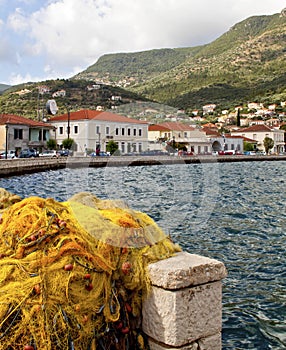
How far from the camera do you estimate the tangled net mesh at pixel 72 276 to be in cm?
291

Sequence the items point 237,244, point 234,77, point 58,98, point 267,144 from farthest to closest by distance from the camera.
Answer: point 234,77 → point 58,98 → point 267,144 → point 237,244

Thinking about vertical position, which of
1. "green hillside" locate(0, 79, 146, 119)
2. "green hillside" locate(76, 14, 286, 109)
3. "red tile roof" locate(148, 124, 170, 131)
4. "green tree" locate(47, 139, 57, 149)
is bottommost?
"red tile roof" locate(148, 124, 170, 131)

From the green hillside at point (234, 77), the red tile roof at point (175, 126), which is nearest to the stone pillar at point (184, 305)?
the red tile roof at point (175, 126)

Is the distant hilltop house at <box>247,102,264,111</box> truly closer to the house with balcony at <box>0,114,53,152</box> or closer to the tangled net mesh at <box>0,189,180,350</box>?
the house with balcony at <box>0,114,53,152</box>

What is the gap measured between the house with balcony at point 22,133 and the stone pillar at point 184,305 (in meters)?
49.8

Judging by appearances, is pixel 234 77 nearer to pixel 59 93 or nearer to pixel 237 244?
pixel 59 93

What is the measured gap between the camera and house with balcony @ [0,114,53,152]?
52.4 meters

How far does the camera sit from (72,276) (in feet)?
10.1

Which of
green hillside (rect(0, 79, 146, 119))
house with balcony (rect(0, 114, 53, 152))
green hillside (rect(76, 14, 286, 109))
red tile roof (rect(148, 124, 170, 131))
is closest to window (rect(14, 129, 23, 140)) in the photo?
house with balcony (rect(0, 114, 53, 152))

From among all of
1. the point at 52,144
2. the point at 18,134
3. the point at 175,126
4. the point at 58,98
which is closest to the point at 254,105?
the point at 58,98

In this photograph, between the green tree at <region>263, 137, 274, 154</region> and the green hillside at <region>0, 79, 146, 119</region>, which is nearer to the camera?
the green hillside at <region>0, 79, 146, 119</region>

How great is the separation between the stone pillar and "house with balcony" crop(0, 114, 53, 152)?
49834 millimetres

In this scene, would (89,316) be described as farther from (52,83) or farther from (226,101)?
(226,101)

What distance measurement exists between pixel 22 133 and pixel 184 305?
2135 inches
